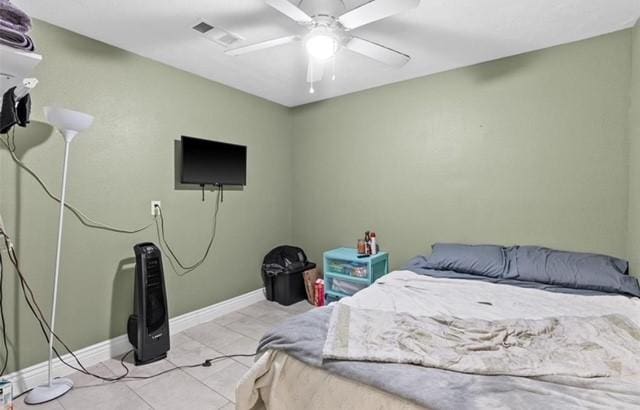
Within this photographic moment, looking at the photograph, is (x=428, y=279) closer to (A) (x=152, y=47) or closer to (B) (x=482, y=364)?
(B) (x=482, y=364)

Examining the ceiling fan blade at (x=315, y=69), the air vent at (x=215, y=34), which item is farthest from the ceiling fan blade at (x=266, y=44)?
the ceiling fan blade at (x=315, y=69)

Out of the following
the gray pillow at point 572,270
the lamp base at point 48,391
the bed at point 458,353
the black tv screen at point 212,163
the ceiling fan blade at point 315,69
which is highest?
the ceiling fan blade at point 315,69

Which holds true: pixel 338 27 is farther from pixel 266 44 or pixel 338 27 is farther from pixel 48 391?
pixel 48 391

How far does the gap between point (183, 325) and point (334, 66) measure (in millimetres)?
2769

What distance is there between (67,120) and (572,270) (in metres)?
3.50

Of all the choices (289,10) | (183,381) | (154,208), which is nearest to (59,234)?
(154,208)

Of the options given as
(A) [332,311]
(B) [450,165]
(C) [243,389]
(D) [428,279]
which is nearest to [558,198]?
(B) [450,165]

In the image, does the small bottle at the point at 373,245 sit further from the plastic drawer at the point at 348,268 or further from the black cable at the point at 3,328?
the black cable at the point at 3,328

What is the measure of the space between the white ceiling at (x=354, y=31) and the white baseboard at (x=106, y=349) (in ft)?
7.58

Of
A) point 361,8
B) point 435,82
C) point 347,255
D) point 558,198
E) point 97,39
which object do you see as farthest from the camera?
point 347,255

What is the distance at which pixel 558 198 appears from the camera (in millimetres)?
2492

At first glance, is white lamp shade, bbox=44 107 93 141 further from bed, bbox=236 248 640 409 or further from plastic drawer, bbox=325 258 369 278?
plastic drawer, bbox=325 258 369 278

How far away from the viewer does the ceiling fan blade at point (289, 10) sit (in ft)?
5.01

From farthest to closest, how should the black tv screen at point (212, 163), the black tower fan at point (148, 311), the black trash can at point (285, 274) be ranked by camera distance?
the black trash can at point (285, 274) < the black tv screen at point (212, 163) < the black tower fan at point (148, 311)
